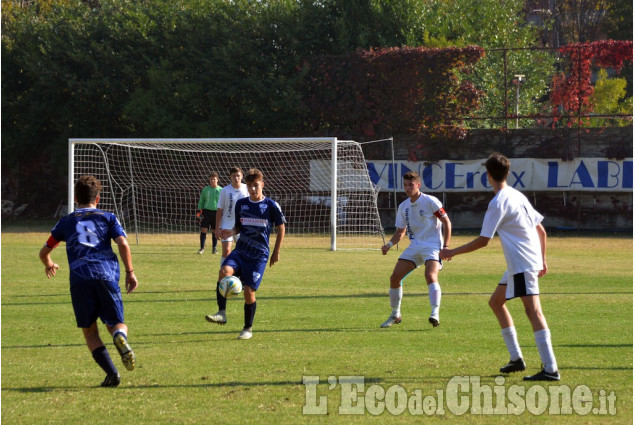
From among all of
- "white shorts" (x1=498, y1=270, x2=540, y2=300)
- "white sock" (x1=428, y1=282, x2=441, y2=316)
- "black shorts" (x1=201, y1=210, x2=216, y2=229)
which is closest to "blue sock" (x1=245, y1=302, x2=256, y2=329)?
"white sock" (x1=428, y1=282, x2=441, y2=316)

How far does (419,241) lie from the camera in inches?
421

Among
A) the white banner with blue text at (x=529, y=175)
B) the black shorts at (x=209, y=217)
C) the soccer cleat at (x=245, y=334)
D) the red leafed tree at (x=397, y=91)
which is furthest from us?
the red leafed tree at (x=397, y=91)

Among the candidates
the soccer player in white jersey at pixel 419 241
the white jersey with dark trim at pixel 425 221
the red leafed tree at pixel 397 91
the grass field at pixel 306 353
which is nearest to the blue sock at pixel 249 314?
the grass field at pixel 306 353

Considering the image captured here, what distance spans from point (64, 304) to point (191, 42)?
22.1m

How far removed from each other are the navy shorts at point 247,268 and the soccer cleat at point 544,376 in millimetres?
3603

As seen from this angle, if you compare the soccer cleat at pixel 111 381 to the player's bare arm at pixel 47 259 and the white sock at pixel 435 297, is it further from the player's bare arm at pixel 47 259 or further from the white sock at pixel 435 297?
the white sock at pixel 435 297

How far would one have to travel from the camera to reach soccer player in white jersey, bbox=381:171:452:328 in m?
10.5

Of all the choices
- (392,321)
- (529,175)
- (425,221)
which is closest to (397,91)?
(529,175)

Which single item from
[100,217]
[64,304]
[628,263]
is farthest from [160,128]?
[100,217]

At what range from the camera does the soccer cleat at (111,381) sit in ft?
23.7

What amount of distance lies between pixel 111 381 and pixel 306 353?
2.05 meters

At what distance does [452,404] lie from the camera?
6551 millimetres

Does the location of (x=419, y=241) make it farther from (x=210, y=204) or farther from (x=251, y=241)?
(x=210, y=204)

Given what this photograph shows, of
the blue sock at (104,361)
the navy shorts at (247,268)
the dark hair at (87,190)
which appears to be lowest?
the blue sock at (104,361)
